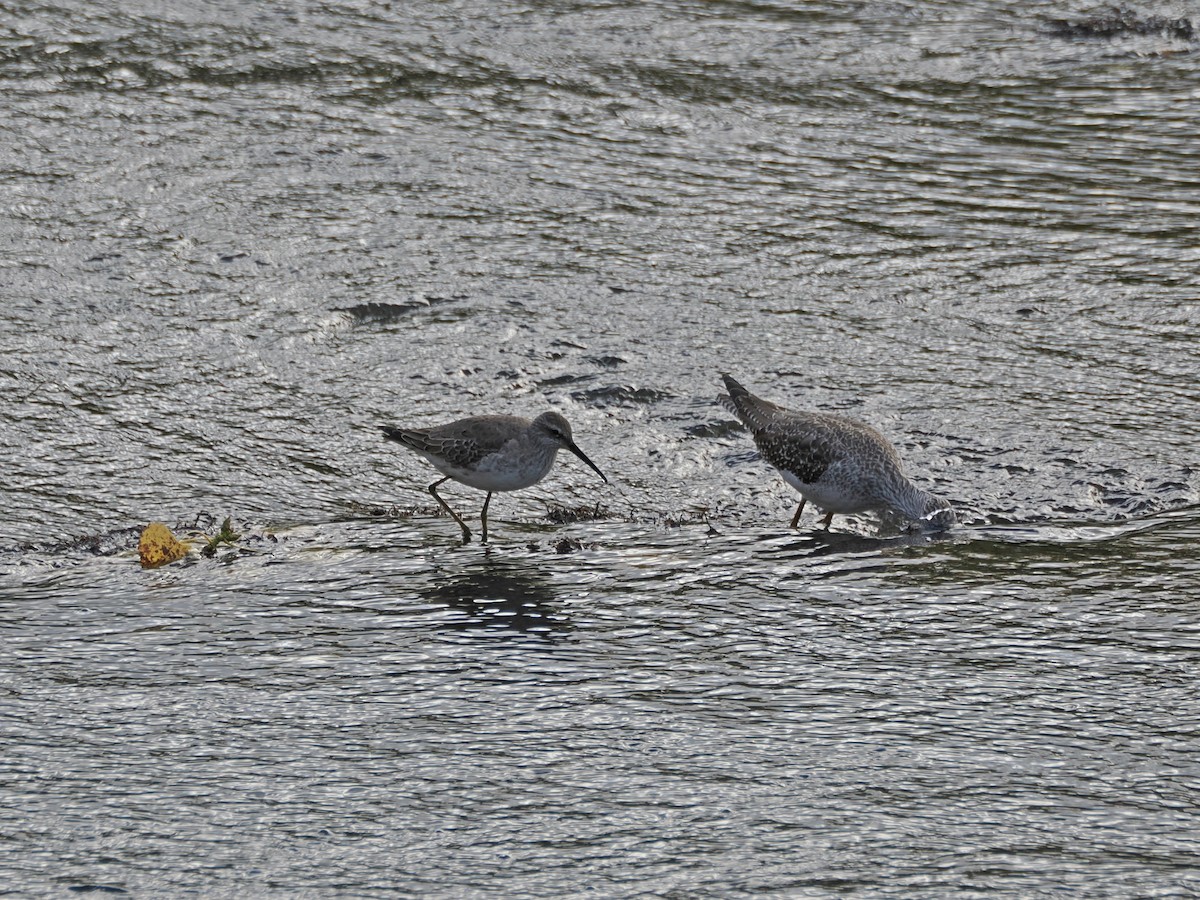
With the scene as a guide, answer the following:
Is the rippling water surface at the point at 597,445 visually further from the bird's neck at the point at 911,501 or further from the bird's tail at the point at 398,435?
the bird's tail at the point at 398,435

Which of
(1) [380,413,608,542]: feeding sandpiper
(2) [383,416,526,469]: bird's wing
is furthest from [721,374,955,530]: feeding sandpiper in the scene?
(2) [383,416,526,469]: bird's wing

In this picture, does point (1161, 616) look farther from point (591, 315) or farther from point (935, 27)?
point (935, 27)

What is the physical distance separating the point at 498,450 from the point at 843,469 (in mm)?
1871

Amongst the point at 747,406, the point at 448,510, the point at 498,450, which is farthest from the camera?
the point at 747,406

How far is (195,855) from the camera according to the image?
5805 mm

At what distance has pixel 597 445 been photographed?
389 inches

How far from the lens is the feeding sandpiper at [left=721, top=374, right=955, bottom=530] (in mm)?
8867

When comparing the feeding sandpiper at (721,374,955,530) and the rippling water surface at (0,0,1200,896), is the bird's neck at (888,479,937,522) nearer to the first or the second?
the feeding sandpiper at (721,374,955,530)

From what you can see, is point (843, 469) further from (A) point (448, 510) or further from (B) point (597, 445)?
(A) point (448, 510)

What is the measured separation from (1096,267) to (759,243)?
8.43 ft

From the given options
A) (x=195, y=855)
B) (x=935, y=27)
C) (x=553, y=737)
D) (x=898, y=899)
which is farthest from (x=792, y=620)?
(x=935, y=27)

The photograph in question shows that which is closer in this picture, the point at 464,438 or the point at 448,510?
the point at 464,438

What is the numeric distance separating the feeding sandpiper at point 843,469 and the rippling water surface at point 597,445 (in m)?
0.21

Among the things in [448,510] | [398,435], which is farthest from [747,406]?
[398,435]
